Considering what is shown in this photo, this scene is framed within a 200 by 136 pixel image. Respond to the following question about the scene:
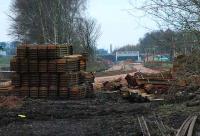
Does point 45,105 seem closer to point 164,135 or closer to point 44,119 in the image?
point 44,119

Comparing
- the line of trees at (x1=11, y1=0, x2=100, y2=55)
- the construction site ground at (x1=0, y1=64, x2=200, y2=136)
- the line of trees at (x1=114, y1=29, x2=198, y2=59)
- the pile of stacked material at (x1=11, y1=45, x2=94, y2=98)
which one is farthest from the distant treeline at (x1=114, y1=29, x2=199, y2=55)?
the line of trees at (x1=11, y1=0, x2=100, y2=55)

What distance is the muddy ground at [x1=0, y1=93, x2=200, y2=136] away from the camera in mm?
13812

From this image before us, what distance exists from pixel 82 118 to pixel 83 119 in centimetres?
39

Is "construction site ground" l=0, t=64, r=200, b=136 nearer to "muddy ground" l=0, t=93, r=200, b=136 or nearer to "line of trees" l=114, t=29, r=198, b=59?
"muddy ground" l=0, t=93, r=200, b=136

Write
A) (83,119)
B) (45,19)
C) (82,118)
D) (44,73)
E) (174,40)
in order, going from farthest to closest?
1. (45,19)
2. (44,73)
3. (82,118)
4. (83,119)
5. (174,40)

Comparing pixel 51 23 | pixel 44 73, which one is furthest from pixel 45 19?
pixel 44 73

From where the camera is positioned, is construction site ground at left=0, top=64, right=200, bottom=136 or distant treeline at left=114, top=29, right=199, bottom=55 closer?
construction site ground at left=0, top=64, right=200, bottom=136

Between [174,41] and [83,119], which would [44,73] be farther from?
[174,41]

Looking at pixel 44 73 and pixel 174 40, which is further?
pixel 44 73

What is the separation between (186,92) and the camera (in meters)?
23.3

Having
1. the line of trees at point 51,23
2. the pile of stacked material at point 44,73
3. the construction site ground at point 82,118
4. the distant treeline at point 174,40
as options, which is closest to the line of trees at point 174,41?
the distant treeline at point 174,40

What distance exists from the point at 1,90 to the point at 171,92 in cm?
954

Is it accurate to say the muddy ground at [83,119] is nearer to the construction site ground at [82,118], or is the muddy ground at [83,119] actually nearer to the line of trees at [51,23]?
the construction site ground at [82,118]

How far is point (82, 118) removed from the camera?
58.1 ft
